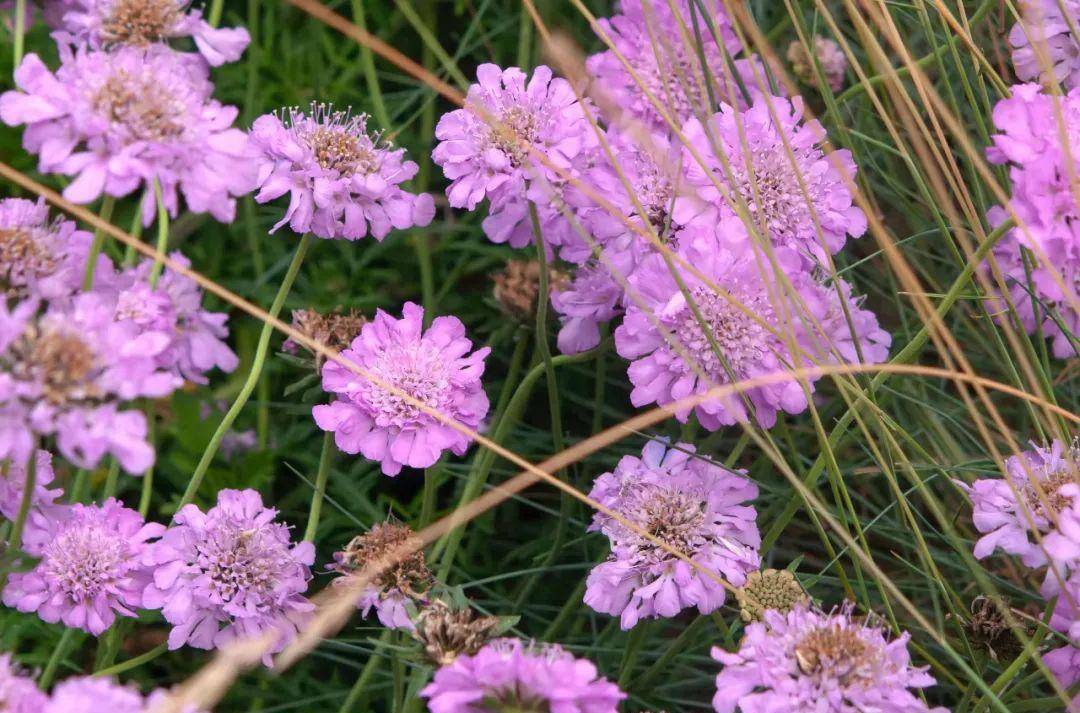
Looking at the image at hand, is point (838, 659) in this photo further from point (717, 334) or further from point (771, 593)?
point (717, 334)

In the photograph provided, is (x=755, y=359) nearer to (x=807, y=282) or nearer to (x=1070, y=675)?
(x=807, y=282)

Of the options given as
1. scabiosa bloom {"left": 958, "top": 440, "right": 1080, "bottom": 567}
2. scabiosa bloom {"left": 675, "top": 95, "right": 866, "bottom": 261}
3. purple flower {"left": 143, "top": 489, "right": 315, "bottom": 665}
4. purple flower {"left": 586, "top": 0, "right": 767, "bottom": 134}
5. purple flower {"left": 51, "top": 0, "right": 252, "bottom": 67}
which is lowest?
purple flower {"left": 143, "top": 489, "right": 315, "bottom": 665}

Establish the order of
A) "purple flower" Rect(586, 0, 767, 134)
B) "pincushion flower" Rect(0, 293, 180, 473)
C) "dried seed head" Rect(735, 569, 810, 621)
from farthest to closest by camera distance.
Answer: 1. "purple flower" Rect(586, 0, 767, 134)
2. "dried seed head" Rect(735, 569, 810, 621)
3. "pincushion flower" Rect(0, 293, 180, 473)

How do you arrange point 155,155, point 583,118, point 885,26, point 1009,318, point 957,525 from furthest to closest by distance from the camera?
point 957,525, point 1009,318, point 583,118, point 885,26, point 155,155

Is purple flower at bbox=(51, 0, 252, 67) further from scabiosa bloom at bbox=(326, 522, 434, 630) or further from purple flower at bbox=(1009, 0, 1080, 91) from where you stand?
purple flower at bbox=(1009, 0, 1080, 91)

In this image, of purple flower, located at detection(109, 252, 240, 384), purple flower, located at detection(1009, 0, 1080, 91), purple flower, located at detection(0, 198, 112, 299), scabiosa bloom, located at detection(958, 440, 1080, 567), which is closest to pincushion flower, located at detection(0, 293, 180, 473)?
purple flower, located at detection(0, 198, 112, 299)

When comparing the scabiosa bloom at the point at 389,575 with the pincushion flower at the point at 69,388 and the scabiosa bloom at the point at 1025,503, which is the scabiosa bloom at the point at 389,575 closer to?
the pincushion flower at the point at 69,388

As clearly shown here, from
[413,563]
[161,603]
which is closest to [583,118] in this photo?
[413,563]
